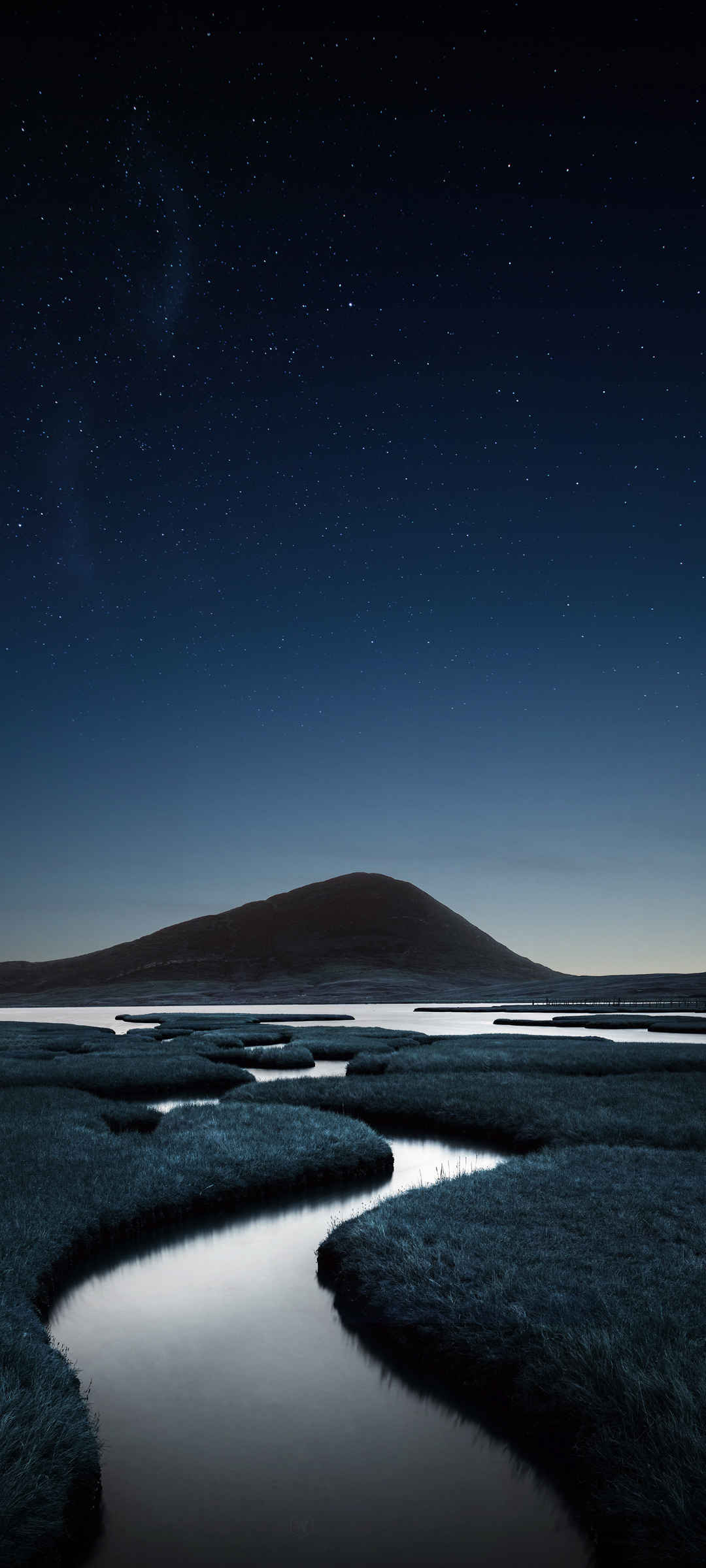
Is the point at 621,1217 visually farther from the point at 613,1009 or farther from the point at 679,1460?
the point at 613,1009

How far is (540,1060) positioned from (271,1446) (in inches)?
1370

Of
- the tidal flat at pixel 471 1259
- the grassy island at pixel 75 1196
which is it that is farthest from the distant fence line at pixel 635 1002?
the grassy island at pixel 75 1196

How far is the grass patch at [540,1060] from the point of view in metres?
38.4

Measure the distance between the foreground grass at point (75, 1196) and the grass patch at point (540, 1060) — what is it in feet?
50.0

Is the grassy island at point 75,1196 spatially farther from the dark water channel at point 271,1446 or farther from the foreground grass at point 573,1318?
the foreground grass at point 573,1318

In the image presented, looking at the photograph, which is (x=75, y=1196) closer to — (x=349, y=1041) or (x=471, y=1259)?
(x=471, y=1259)

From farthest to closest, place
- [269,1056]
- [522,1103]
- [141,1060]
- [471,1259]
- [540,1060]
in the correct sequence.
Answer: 1. [269,1056]
2. [141,1060]
3. [540,1060]
4. [522,1103]
5. [471,1259]

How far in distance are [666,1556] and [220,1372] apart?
637 centimetres

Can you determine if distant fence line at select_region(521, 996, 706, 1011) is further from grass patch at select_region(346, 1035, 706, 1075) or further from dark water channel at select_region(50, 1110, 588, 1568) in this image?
dark water channel at select_region(50, 1110, 588, 1568)

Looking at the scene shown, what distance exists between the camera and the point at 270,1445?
8.35m

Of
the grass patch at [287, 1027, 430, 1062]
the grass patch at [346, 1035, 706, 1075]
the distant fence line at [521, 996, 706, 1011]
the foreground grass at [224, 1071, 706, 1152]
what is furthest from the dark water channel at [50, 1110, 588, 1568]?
the distant fence line at [521, 996, 706, 1011]

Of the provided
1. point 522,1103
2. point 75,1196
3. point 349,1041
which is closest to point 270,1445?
point 75,1196

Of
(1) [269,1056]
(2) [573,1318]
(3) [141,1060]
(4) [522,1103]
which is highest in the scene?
(2) [573,1318]

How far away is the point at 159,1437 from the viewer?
27.9 feet
